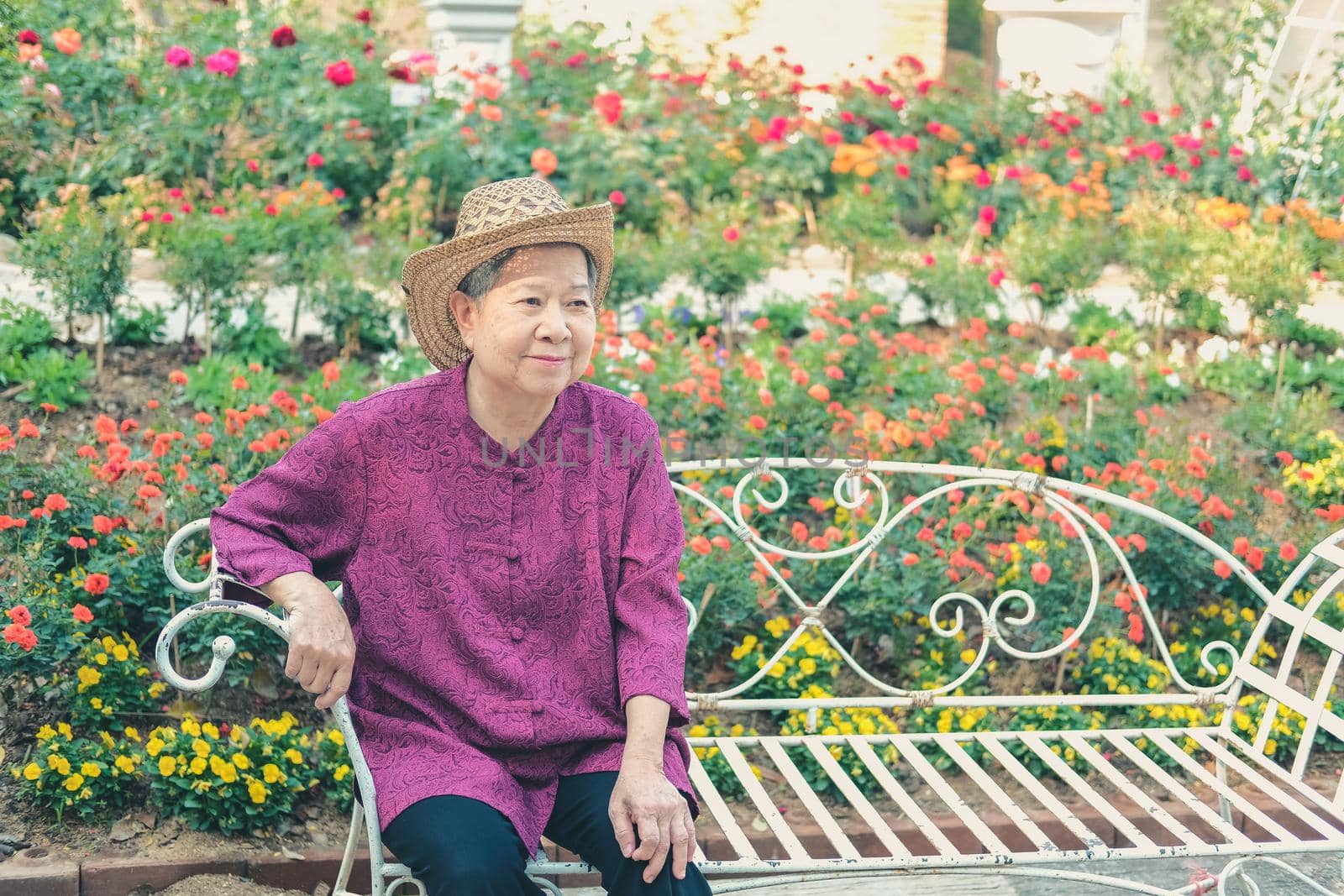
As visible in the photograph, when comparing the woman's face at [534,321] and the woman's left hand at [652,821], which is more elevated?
the woman's face at [534,321]

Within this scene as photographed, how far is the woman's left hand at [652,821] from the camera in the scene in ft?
7.27

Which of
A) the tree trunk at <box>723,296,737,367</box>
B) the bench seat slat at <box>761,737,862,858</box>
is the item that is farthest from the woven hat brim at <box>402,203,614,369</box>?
the tree trunk at <box>723,296,737,367</box>

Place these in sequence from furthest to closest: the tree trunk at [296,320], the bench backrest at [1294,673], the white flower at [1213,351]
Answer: the white flower at [1213,351]
the tree trunk at [296,320]
the bench backrest at [1294,673]

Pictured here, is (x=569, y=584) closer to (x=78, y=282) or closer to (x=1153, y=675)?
(x=1153, y=675)

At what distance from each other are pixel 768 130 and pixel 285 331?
2798 millimetres

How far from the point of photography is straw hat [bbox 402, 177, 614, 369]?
2.32 meters

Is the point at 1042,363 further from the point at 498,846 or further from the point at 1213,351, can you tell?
the point at 498,846

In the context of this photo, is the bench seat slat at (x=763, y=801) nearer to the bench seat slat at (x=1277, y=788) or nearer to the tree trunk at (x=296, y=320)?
the bench seat slat at (x=1277, y=788)

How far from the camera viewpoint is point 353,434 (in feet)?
7.81

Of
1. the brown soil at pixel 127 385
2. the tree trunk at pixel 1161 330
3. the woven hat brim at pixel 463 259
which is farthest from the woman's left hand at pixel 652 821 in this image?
the tree trunk at pixel 1161 330

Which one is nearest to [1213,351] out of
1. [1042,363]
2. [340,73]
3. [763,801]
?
[1042,363]

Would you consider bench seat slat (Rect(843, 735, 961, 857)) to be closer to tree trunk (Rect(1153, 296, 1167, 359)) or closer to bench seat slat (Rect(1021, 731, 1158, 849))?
bench seat slat (Rect(1021, 731, 1158, 849))

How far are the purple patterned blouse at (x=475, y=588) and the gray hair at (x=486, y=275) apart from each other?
149mm

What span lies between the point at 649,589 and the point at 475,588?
0.29 m
